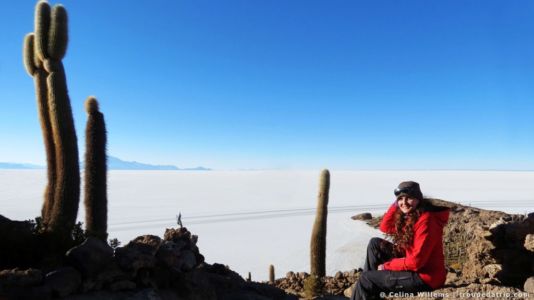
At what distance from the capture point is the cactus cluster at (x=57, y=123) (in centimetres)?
683

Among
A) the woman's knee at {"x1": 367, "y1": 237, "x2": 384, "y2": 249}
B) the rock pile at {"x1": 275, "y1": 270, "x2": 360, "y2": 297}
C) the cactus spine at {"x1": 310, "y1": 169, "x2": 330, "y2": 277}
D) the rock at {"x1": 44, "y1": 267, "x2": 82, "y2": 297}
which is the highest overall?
the woman's knee at {"x1": 367, "y1": 237, "x2": 384, "y2": 249}

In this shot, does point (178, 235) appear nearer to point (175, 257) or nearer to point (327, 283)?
point (175, 257)

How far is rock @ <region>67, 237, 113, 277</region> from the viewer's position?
13.0 feet

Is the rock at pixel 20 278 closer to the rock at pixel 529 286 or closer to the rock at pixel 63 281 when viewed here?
the rock at pixel 63 281

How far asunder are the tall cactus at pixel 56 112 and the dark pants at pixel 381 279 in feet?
16.0

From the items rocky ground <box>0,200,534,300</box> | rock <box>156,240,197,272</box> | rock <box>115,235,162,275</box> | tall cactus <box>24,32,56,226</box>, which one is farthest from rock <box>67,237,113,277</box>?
tall cactus <box>24,32,56,226</box>

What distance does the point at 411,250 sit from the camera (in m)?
3.67

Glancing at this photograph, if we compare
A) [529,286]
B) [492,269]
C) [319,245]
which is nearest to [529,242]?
[529,286]

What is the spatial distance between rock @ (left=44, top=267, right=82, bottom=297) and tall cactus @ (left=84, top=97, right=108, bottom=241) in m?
3.59

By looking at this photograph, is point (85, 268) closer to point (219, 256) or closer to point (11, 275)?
point (11, 275)

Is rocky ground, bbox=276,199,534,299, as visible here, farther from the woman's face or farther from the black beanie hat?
the black beanie hat

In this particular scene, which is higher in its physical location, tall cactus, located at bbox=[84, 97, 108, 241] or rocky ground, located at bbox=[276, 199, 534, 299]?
tall cactus, located at bbox=[84, 97, 108, 241]

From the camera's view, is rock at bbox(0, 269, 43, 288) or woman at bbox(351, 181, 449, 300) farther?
woman at bbox(351, 181, 449, 300)

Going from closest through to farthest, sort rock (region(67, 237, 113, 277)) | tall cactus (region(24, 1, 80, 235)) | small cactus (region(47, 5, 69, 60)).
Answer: rock (region(67, 237, 113, 277)), tall cactus (region(24, 1, 80, 235)), small cactus (region(47, 5, 69, 60))
